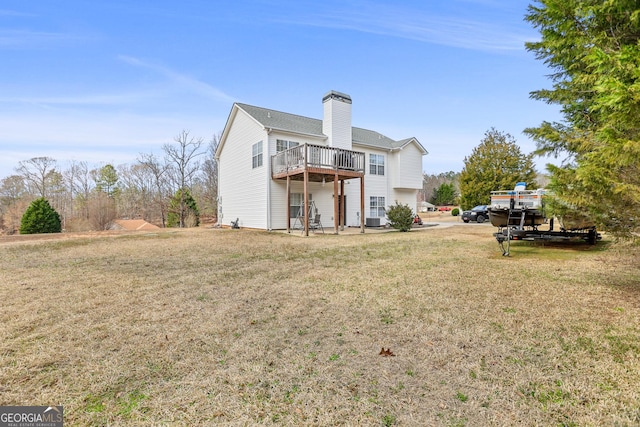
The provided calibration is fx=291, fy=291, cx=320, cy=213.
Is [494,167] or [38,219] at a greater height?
[494,167]

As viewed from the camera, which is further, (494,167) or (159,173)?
(159,173)

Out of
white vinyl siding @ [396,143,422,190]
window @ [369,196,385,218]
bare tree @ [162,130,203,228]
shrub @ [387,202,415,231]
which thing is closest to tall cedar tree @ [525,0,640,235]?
shrub @ [387,202,415,231]

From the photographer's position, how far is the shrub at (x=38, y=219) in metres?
17.5

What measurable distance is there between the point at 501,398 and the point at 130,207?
1675 inches

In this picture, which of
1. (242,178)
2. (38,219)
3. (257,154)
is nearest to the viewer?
(257,154)

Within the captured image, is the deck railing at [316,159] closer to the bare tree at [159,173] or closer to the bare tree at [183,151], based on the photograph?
the bare tree at [183,151]

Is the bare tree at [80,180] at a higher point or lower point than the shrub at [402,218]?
higher

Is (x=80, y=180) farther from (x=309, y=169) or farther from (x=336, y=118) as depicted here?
(x=309, y=169)

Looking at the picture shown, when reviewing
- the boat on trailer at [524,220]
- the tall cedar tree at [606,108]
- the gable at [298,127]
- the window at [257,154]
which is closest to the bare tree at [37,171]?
the gable at [298,127]

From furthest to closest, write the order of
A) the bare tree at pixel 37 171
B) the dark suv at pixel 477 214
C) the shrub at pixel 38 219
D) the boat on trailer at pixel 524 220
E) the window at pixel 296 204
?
the bare tree at pixel 37 171 → the dark suv at pixel 477 214 → the shrub at pixel 38 219 → the window at pixel 296 204 → the boat on trailer at pixel 524 220

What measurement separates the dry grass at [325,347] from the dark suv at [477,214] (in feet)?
61.9

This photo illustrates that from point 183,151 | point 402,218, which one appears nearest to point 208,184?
point 183,151

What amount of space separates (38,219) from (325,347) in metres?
22.8

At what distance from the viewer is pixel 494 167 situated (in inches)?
968
